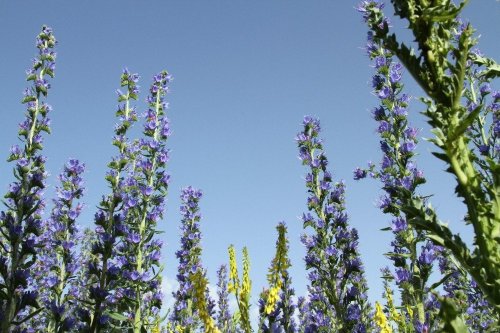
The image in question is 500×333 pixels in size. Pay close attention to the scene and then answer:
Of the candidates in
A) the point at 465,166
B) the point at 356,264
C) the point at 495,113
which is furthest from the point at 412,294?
the point at 465,166

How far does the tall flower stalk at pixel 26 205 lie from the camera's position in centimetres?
747

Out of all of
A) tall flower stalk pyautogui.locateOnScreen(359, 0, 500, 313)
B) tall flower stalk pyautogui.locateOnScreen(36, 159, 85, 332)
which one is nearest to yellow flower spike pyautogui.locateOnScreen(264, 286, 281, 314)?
tall flower stalk pyautogui.locateOnScreen(359, 0, 500, 313)

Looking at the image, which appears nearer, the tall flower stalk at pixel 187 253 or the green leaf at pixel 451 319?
the green leaf at pixel 451 319

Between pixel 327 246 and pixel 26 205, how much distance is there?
250 inches

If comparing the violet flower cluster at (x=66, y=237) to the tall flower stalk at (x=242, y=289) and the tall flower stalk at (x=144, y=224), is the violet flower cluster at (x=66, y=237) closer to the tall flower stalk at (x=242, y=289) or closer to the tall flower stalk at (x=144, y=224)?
the tall flower stalk at (x=144, y=224)

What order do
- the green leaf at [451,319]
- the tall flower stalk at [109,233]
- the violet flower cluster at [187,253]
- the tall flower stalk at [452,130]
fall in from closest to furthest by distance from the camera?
the green leaf at [451,319]
the tall flower stalk at [452,130]
the tall flower stalk at [109,233]
the violet flower cluster at [187,253]

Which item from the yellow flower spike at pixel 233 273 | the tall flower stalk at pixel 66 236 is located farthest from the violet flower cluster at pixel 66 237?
the yellow flower spike at pixel 233 273

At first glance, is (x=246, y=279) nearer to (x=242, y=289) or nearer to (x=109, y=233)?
(x=242, y=289)

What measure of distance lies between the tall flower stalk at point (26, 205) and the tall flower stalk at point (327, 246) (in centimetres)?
580

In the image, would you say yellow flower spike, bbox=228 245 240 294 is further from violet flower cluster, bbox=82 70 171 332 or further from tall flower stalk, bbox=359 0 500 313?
violet flower cluster, bbox=82 70 171 332

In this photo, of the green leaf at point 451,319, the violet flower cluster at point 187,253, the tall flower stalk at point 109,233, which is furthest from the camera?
the violet flower cluster at point 187,253

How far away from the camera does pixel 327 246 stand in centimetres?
972

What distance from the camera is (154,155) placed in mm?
9852

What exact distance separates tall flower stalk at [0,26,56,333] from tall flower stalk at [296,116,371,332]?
5.80 m
